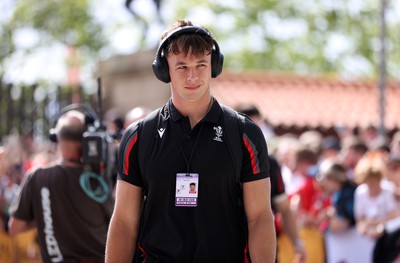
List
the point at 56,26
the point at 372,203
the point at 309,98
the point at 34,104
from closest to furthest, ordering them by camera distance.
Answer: the point at 372,203
the point at 34,104
the point at 309,98
the point at 56,26

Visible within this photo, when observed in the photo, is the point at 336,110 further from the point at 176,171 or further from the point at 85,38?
the point at 176,171

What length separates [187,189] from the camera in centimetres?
450

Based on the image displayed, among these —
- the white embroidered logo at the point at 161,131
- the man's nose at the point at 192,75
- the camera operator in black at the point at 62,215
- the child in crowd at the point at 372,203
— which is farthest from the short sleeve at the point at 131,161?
the child in crowd at the point at 372,203

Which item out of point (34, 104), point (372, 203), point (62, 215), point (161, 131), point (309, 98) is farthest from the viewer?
point (309, 98)

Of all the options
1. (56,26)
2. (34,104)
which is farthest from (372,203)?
(56,26)

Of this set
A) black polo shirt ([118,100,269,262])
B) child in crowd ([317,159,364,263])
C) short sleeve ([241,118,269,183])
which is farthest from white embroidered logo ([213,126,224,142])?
child in crowd ([317,159,364,263])

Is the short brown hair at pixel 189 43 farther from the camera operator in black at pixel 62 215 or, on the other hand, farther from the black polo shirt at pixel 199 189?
the camera operator in black at pixel 62 215

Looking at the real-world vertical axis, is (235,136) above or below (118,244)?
above

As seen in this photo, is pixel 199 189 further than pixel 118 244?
No

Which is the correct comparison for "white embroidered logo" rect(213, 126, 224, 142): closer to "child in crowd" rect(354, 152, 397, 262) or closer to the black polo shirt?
the black polo shirt

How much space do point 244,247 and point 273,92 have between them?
2348cm

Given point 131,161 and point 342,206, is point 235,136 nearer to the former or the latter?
point 131,161

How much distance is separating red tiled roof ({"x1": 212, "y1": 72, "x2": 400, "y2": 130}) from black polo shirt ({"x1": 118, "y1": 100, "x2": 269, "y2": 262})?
65.3 ft

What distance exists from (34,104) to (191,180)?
10.0 m
